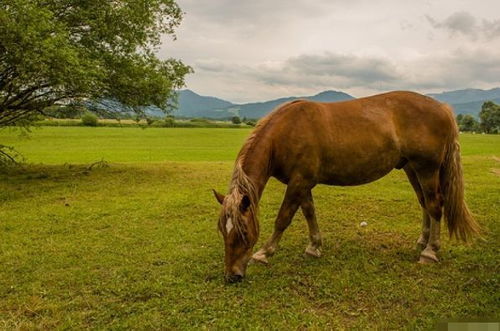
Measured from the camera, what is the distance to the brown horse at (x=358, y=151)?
4.92m

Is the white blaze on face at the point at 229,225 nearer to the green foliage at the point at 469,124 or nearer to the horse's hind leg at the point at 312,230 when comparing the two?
the horse's hind leg at the point at 312,230

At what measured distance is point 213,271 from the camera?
4836 millimetres

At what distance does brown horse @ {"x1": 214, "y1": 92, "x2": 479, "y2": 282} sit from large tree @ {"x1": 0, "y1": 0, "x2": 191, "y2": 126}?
6679mm

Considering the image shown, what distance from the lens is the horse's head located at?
4207 millimetres

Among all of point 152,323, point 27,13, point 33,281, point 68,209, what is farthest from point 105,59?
point 152,323

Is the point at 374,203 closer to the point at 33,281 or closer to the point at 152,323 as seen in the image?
the point at 152,323

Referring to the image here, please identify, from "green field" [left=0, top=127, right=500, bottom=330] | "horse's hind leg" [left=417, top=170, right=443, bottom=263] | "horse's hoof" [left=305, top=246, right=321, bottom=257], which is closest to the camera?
"green field" [left=0, top=127, right=500, bottom=330]

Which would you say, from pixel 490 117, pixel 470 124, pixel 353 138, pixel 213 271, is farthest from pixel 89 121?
pixel 470 124

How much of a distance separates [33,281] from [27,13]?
23.2ft

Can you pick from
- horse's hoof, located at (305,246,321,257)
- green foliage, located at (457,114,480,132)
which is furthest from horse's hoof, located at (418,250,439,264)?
green foliage, located at (457,114,480,132)

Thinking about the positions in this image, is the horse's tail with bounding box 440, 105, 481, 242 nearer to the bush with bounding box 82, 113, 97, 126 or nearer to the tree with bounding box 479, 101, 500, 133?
the bush with bounding box 82, 113, 97, 126

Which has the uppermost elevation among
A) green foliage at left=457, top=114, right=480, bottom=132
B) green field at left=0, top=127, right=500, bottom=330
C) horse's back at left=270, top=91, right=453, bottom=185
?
green foliage at left=457, top=114, right=480, bottom=132

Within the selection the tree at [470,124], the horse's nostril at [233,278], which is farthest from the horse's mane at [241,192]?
the tree at [470,124]

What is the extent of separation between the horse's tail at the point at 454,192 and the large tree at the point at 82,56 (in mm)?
8452
